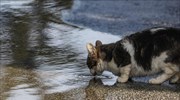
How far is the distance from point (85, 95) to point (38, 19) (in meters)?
5.84

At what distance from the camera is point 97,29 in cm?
1132

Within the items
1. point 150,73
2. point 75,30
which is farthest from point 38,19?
point 150,73

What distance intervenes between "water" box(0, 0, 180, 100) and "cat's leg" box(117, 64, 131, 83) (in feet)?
0.50

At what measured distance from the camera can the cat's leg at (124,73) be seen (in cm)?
723

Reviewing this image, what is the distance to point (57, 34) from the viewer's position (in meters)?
10.6

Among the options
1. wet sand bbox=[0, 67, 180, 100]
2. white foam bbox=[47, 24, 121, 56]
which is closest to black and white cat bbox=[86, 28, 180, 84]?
wet sand bbox=[0, 67, 180, 100]

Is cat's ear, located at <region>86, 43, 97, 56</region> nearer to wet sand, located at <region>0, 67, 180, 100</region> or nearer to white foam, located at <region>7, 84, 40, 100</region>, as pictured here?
wet sand, located at <region>0, 67, 180, 100</region>

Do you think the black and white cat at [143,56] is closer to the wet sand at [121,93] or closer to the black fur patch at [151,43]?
the black fur patch at [151,43]

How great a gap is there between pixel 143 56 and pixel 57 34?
3691 millimetres

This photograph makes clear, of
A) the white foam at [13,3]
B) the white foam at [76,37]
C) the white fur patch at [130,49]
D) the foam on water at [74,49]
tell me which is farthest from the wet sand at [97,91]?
the white foam at [13,3]

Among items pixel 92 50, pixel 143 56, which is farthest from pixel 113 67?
pixel 143 56

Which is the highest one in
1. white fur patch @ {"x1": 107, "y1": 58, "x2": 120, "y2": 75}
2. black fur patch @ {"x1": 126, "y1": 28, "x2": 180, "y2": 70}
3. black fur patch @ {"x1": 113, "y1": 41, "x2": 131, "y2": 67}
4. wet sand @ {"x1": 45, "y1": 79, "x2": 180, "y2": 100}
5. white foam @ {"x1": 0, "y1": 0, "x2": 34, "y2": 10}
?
black fur patch @ {"x1": 126, "y1": 28, "x2": 180, "y2": 70}

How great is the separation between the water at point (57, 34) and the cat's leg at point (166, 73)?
36 cm

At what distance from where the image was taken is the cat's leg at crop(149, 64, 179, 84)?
6930 millimetres
